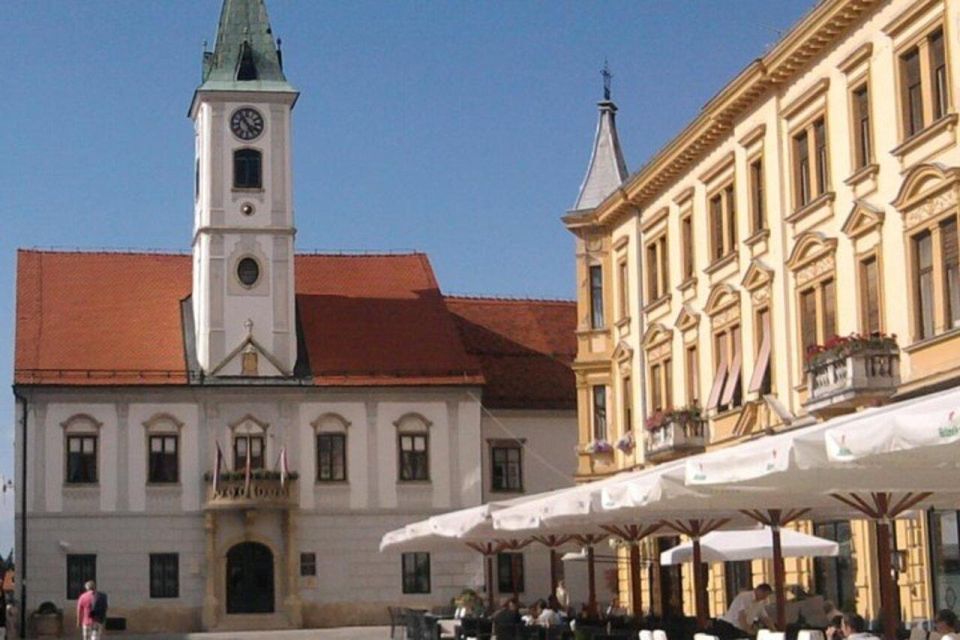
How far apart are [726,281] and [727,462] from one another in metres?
23.5

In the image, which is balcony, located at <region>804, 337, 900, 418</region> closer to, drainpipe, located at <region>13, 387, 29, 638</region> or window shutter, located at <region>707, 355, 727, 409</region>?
window shutter, located at <region>707, 355, 727, 409</region>

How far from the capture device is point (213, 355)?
2333 inches

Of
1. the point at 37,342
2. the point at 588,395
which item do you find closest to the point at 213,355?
Answer: the point at 37,342

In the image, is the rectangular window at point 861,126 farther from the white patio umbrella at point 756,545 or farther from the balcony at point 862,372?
the white patio umbrella at point 756,545

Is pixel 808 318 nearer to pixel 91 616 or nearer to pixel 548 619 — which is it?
pixel 548 619

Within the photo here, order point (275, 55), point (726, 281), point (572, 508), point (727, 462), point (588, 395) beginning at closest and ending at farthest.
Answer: point (727, 462) → point (572, 508) → point (726, 281) → point (588, 395) → point (275, 55)

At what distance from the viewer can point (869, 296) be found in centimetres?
3212

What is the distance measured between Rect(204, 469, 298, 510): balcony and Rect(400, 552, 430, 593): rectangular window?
4.32m

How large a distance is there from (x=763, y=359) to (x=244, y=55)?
2963 centimetres

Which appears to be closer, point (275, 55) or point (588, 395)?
point (588, 395)

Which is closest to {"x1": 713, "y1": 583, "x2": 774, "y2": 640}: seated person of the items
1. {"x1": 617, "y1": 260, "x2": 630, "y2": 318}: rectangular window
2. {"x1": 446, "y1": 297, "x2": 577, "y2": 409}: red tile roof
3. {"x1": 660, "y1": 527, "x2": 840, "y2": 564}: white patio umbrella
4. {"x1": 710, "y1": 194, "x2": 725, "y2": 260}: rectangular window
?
{"x1": 660, "y1": 527, "x2": 840, "y2": 564}: white patio umbrella

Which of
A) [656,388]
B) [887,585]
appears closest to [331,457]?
[656,388]

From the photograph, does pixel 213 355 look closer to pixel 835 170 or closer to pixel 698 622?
pixel 835 170

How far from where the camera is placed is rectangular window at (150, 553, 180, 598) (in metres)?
57.4
